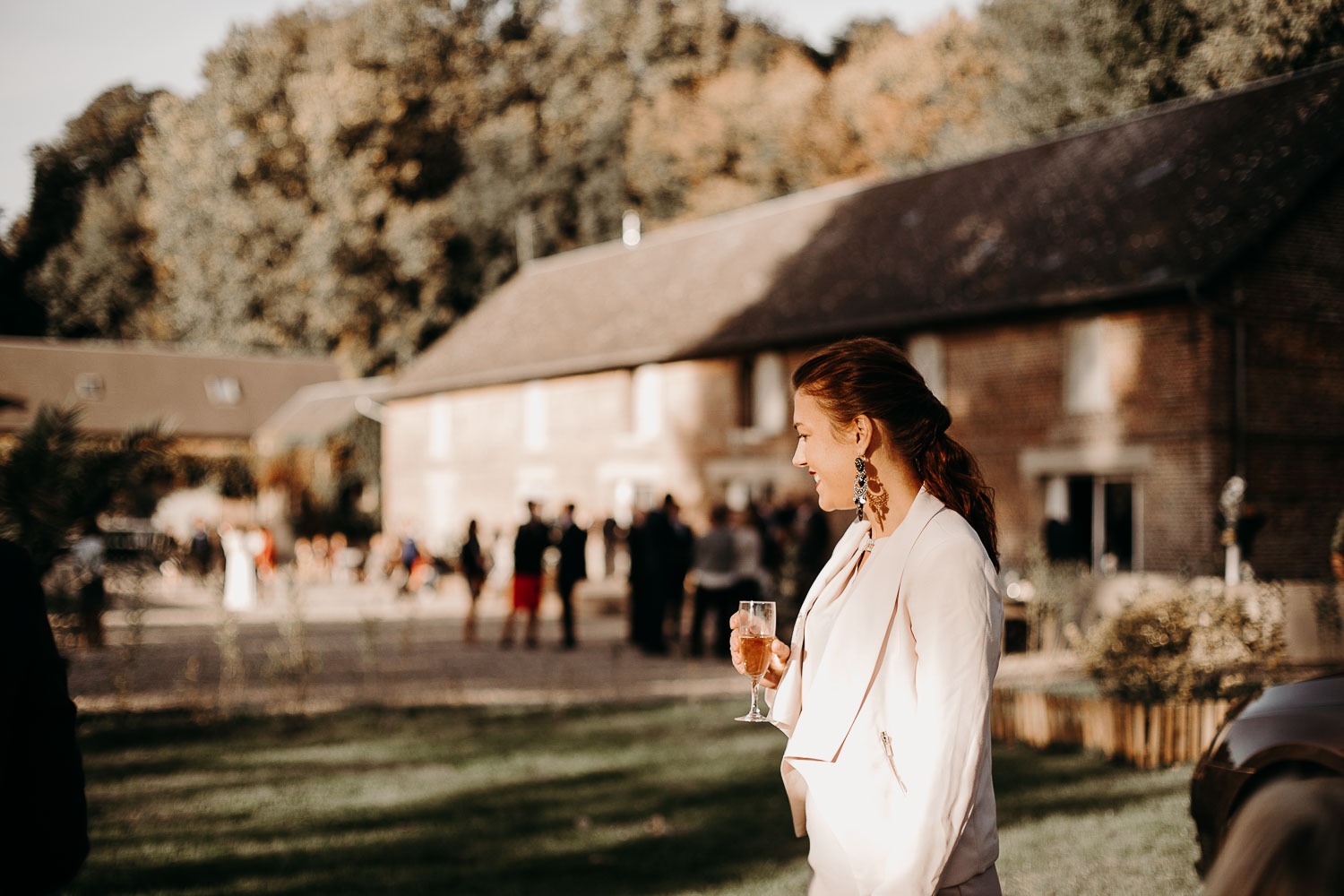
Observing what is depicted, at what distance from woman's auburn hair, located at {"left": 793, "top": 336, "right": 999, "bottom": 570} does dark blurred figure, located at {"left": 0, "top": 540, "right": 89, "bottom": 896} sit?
159 cm

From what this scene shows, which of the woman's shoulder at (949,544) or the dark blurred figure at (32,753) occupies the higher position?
the woman's shoulder at (949,544)

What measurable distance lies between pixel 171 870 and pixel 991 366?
60.6 ft

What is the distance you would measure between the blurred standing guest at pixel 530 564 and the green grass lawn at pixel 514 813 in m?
5.80

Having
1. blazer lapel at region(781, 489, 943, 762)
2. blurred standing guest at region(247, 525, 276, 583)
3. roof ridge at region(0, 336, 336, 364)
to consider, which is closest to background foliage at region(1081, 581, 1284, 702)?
blazer lapel at region(781, 489, 943, 762)

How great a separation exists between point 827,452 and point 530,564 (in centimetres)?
1433

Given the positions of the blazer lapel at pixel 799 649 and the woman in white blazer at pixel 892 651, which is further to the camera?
the blazer lapel at pixel 799 649

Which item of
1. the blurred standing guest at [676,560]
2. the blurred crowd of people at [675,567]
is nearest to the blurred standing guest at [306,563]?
the blurred crowd of people at [675,567]

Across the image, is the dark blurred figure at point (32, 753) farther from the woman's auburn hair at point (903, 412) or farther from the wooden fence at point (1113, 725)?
the wooden fence at point (1113, 725)

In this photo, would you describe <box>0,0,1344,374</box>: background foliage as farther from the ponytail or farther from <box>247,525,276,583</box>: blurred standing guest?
the ponytail

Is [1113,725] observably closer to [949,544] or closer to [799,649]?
[799,649]

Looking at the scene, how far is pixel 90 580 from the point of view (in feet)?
31.0

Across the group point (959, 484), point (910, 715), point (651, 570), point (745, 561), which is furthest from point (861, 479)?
point (651, 570)

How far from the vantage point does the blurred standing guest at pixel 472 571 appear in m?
18.1

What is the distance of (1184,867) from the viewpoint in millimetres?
6039
